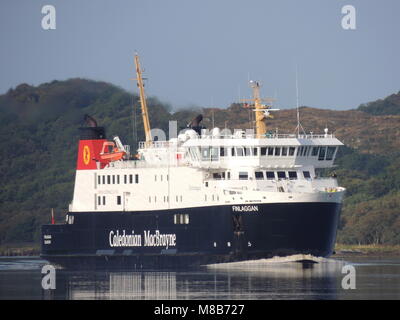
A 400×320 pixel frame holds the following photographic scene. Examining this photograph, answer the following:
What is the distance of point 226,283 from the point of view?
182 feet

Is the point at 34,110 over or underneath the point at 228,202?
over

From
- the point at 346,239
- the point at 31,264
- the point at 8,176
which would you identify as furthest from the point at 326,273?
the point at 8,176

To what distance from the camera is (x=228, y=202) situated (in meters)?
61.8

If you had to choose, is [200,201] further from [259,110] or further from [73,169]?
[73,169]

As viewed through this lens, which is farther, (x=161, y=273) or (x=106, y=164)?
(x=106, y=164)

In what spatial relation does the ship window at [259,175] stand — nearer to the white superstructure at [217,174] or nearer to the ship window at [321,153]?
the white superstructure at [217,174]

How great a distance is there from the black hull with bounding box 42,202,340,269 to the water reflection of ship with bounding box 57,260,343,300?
0.92 m

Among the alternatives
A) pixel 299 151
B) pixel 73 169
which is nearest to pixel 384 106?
pixel 73 169

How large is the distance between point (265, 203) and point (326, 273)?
435cm

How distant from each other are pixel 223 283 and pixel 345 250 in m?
33.4

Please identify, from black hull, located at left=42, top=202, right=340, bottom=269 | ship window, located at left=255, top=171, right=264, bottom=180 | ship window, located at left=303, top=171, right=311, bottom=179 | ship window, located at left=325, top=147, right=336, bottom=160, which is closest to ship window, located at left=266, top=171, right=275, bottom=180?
ship window, located at left=255, top=171, right=264, bottom=180

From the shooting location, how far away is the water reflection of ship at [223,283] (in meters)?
51.4

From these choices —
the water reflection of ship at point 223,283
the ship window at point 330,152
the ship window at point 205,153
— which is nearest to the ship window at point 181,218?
the water reflection of ship at point 223,283
